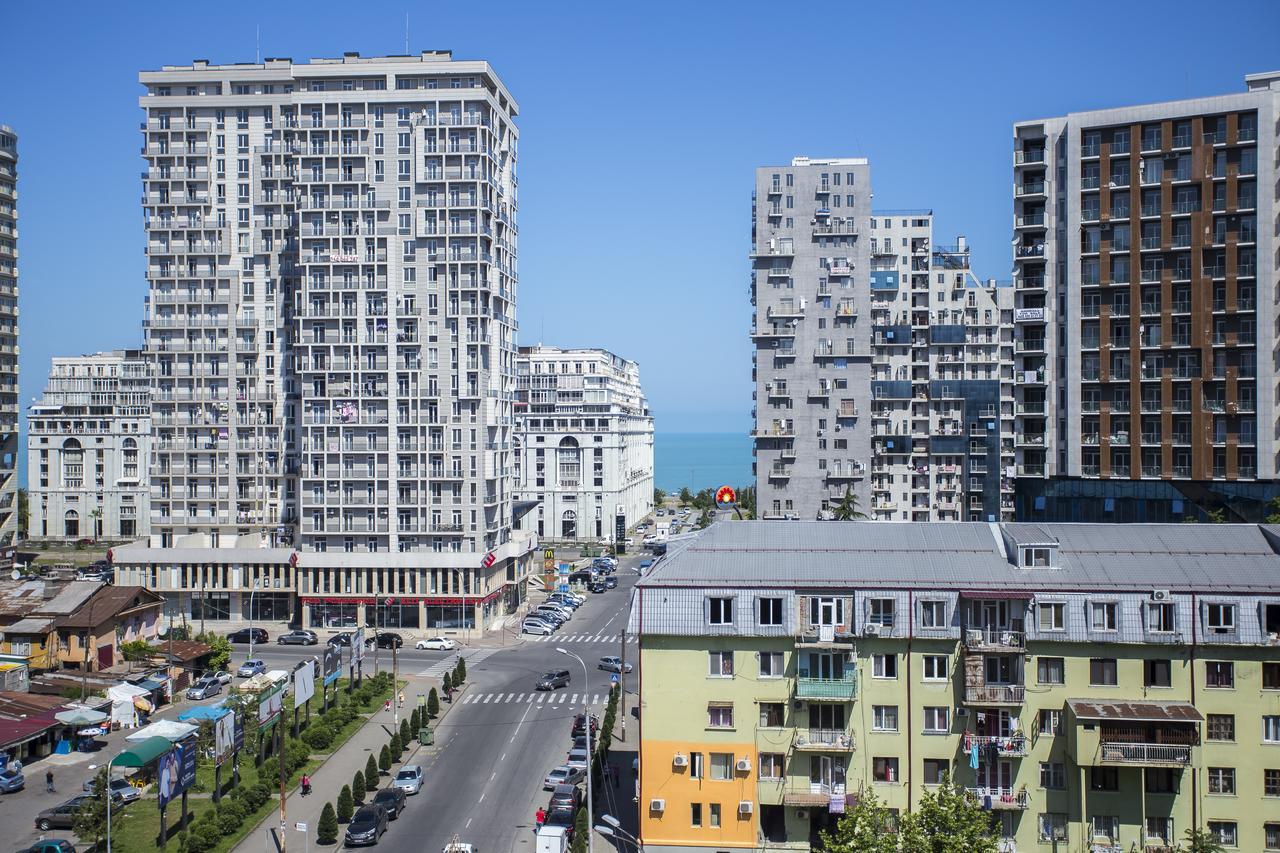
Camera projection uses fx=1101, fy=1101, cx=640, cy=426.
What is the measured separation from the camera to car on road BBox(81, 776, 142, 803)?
49069mm

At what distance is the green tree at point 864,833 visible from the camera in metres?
32.7

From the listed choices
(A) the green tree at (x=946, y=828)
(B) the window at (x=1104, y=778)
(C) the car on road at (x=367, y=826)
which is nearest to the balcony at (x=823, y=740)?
(A) the green tree at (x=946, y=828)

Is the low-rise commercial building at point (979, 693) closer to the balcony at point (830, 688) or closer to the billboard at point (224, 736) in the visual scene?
the balcony at point (830, 688)

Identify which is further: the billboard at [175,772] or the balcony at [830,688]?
the billboard at [175,772]

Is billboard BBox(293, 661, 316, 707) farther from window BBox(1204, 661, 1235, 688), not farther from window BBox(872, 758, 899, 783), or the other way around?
window BBox(1204, 661, 1235, 688)

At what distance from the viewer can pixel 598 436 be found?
474ft

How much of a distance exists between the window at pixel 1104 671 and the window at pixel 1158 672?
1001mm

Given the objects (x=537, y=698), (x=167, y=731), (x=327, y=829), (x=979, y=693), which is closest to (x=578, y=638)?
(x=537, y=698)

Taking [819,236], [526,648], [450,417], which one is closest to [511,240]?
[450,417]

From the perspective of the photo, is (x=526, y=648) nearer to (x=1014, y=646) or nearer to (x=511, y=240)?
(x=511, y=240)

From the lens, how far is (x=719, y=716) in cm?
3959

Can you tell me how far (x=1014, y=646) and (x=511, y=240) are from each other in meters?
67.3

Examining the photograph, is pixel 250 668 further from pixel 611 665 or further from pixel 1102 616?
pixel 1102 616

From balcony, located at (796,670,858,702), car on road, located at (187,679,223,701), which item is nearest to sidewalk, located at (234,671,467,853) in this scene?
car on road, located at (187,679,223,701)
